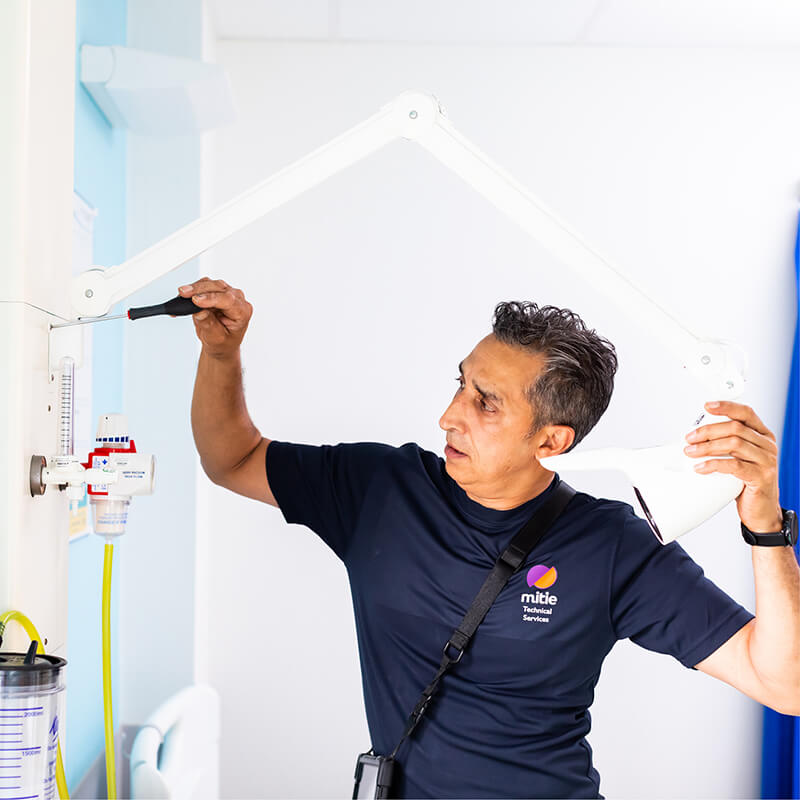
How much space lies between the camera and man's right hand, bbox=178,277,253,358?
3.87ft

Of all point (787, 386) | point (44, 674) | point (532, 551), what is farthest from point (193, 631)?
point (787, 386)

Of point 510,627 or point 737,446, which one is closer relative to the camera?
point 737,446

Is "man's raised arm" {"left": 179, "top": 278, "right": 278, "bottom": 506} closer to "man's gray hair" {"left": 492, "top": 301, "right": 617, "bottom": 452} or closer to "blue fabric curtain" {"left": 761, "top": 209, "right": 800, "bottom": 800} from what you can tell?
"man's gray hair" {"left": 492, "top": 301, "right": 617, "bottom": 452}

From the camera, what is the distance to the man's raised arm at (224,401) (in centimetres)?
127

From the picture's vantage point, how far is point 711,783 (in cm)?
265

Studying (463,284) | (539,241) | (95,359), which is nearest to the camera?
(539,241)

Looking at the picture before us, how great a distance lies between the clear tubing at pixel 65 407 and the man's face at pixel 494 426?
62 centimetres

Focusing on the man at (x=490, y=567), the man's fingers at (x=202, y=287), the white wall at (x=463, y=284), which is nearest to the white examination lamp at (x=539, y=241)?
the man's fingers at (x=202, y=287)

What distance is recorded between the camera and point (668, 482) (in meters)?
1.02

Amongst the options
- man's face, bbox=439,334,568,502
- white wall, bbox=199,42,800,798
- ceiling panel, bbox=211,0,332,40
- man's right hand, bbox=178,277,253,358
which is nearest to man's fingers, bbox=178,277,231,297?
man's right hand, bbox=178,277,253,358

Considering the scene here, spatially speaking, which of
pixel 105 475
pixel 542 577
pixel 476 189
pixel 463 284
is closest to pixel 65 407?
pixel 105 475

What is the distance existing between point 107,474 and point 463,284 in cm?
177

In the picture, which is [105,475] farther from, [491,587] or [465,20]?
[465,20]

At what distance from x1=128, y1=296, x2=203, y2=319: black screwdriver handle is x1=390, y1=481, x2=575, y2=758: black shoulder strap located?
2.16ft
